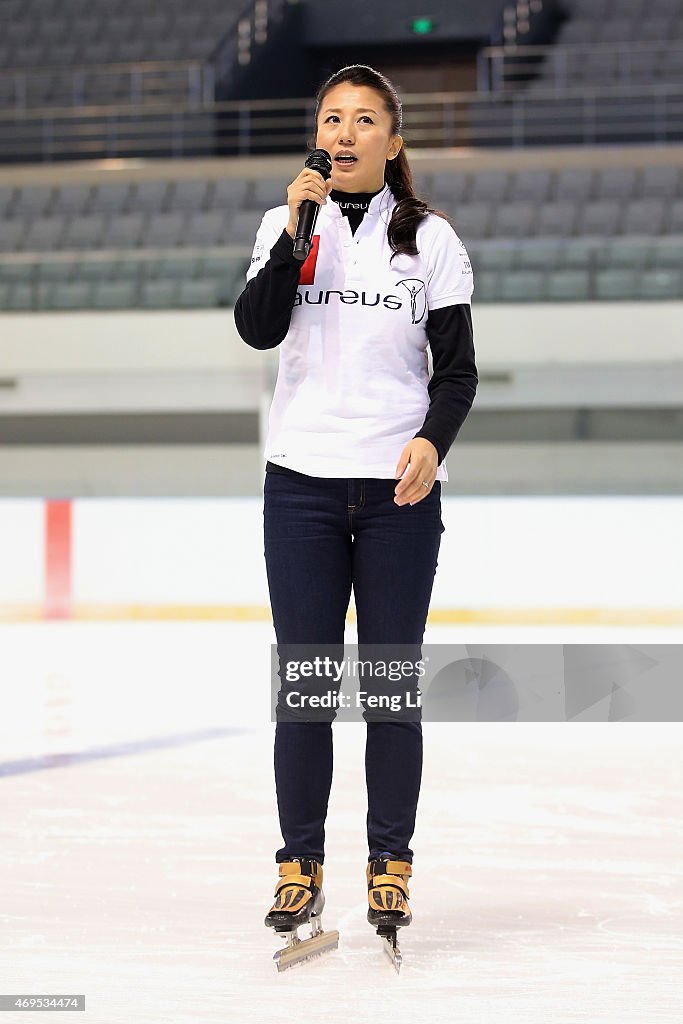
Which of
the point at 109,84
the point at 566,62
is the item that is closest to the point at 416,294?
the point at 566,62

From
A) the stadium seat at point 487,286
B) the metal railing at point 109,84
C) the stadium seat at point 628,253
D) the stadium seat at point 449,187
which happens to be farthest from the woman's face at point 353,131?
the metal railing at point 109,84

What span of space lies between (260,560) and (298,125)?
555 centimetres

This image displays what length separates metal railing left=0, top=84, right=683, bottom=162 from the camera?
32.1 ft

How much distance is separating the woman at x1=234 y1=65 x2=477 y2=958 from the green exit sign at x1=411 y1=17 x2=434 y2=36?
11.2 m

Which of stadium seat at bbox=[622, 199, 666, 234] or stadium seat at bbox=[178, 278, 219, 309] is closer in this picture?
stadium seat at bbox=[178, 278, 219, 309]

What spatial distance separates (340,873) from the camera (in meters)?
2.07

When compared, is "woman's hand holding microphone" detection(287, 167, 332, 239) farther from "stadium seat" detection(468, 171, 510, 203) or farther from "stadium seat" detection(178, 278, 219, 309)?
"stadium seat" detection(468, 171, 510, 203)

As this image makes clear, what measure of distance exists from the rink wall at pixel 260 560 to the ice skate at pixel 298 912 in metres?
4.03

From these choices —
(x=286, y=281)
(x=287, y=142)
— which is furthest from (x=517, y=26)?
(x=286, y=281)

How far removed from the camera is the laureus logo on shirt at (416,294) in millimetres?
1669

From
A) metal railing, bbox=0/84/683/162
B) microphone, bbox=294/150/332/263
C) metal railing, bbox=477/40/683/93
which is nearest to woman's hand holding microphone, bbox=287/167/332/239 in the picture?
microphone, bbox=294/150/332/263

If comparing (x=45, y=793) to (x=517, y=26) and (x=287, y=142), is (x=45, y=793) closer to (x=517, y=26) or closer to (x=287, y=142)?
(x=287, y=142)

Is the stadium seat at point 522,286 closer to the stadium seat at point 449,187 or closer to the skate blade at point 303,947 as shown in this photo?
the stadium seat at point 449,187

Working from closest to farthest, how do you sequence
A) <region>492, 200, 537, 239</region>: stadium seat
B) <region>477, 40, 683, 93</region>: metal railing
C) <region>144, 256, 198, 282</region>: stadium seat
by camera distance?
<region>144, 256, 198, 282</region>: stadium seat → <region>492, 200, 537, 239</region>: stadium seat → <region>477, 40, 683, 93</region>: metal railing
